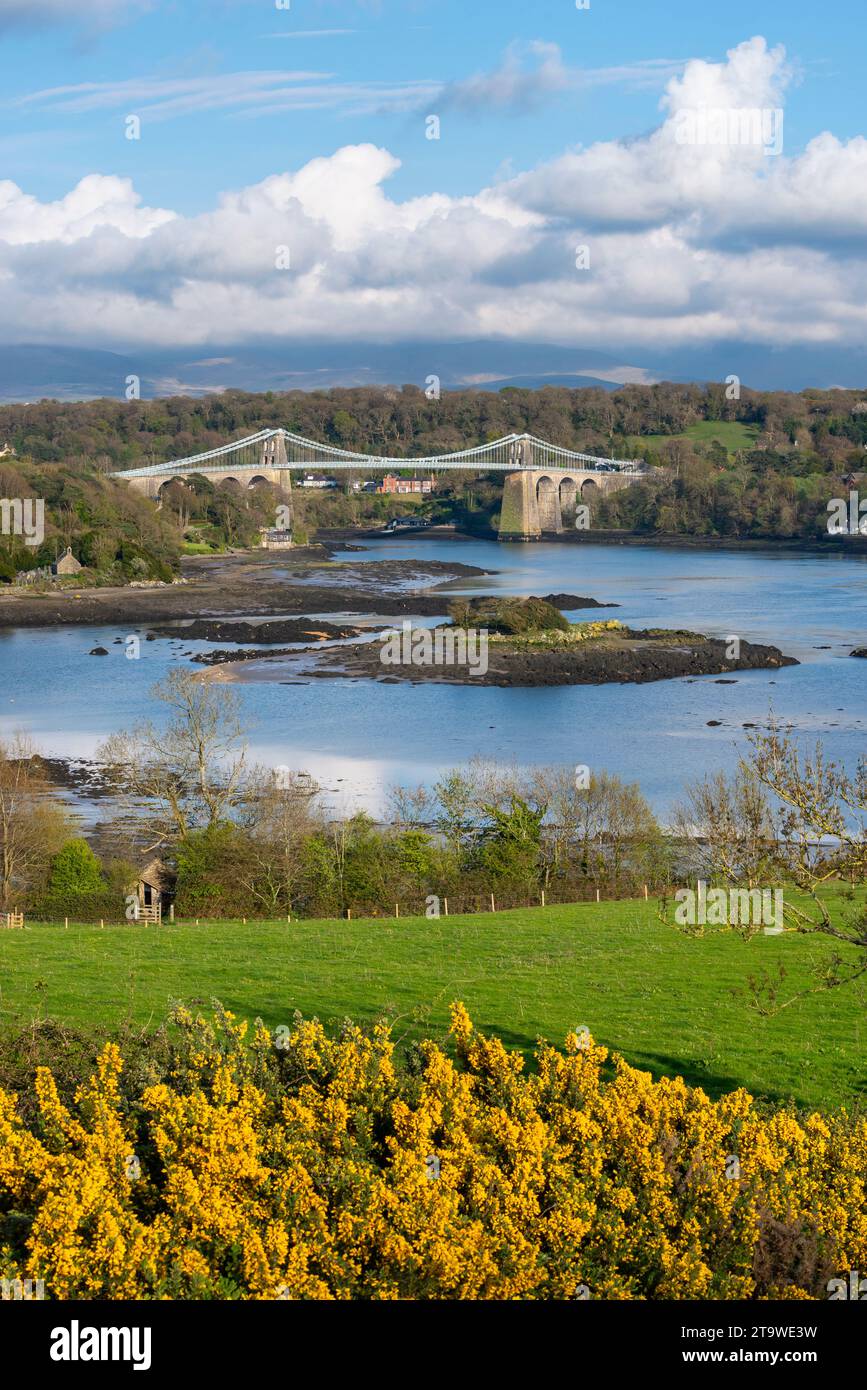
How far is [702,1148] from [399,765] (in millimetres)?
19074

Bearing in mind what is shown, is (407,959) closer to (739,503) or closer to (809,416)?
(739,503)

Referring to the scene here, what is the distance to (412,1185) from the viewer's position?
518 centimetres

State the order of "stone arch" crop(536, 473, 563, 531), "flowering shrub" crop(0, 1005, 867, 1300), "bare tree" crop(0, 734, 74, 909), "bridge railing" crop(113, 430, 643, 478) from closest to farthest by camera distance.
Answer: "flowering shrub" crop(0, 1005, 867, 1300) < "bare tree" crop(0, 734, 74, 909) < "bridge railing" crop(113, 430, 643, 478) < "stone arch" crop(536, 473, 563, 531)

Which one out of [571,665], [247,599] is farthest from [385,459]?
[571,665]

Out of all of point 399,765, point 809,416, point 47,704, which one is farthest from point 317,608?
point 809,416

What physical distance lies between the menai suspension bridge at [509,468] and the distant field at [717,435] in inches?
286

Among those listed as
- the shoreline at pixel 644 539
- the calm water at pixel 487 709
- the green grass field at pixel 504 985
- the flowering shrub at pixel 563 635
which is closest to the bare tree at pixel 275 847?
the green grass field at pixel 504 985

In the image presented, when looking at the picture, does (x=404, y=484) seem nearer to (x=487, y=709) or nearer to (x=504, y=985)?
(x=487, y=709)

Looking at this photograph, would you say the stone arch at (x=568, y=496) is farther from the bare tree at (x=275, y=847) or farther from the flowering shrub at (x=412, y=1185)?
the flowering shrub at (x=412, y=1185)

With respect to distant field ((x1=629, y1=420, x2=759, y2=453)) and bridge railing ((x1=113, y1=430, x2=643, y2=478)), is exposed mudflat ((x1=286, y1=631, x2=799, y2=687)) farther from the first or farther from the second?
distant field ((x1=629, y1=420, x2=759, y2=453))

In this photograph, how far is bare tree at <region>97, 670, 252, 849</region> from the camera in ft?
60.0

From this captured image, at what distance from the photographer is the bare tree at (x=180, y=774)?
60.0ft

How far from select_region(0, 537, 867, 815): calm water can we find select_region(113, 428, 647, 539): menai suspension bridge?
49.0m

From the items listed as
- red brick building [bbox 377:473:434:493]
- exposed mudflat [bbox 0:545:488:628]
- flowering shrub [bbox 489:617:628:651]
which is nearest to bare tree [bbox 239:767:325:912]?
flowering shrub [bbox 489:617:628:651]
